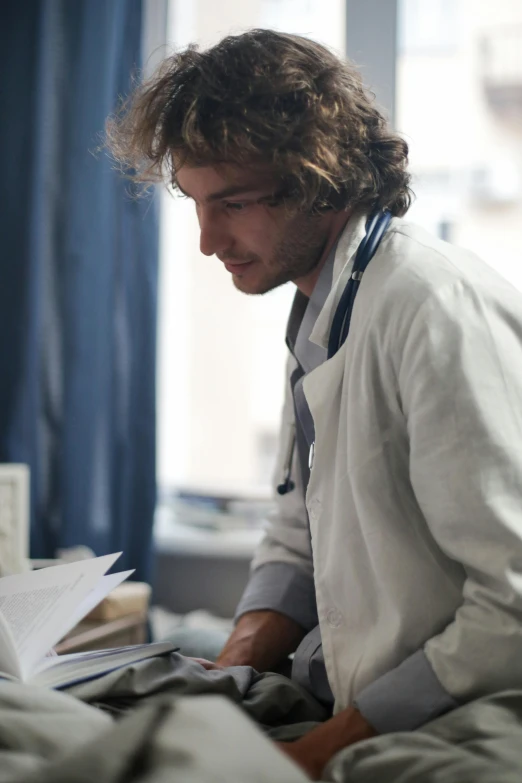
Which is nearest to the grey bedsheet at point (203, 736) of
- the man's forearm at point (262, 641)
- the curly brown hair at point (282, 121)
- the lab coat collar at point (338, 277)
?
the man's forearm at point (262, 641)

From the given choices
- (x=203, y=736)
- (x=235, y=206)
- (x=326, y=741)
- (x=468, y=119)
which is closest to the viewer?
(x=203, y=736)

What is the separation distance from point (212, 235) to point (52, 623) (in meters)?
0.60

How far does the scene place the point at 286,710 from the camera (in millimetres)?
1063

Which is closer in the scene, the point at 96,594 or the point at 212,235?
the point at 96,594

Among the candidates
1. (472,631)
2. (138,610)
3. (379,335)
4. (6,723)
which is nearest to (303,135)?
(379,335)

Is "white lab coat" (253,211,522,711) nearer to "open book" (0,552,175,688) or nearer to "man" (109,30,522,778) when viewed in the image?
"man" (109,30,522,778)

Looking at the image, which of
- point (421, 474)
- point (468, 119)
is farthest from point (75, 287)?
point (421, 474)

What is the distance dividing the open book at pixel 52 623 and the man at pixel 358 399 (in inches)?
10.1

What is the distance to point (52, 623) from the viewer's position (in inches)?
39.0

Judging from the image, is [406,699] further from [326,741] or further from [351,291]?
[351,291]

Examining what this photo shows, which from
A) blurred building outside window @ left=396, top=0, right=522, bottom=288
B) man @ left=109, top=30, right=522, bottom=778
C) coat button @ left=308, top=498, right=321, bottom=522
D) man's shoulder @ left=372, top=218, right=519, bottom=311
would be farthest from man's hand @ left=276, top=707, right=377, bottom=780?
blurred building outside window @ left=396, top=0, right=522, bottom=288

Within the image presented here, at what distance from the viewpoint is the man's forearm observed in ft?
4.37

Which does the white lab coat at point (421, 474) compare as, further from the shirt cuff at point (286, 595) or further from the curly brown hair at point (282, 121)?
the shirt cuff at point (286, 595)

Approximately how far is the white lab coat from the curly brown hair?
0.51 ft
